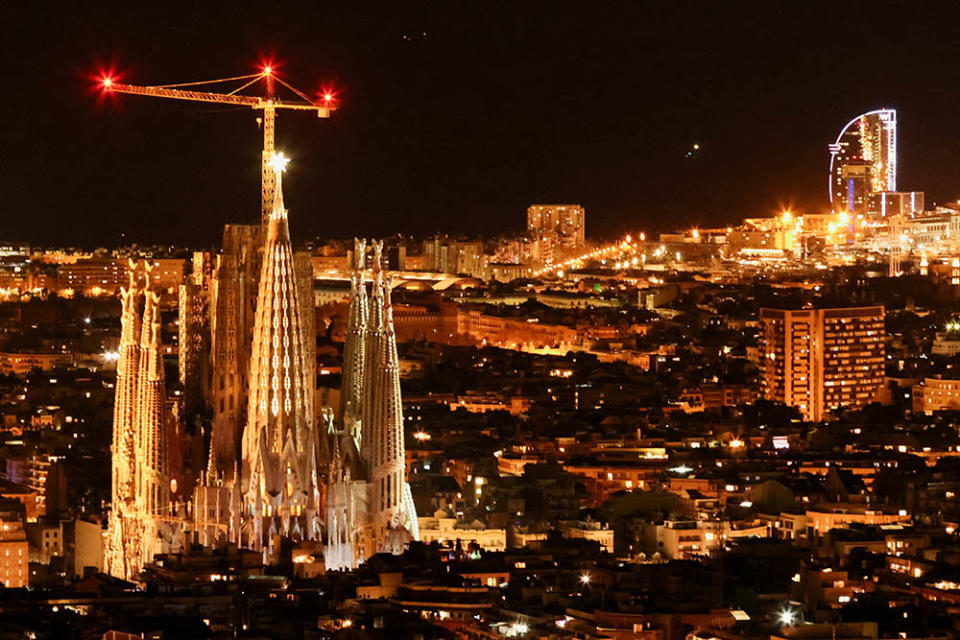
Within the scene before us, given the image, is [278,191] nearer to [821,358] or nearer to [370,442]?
[370,442]

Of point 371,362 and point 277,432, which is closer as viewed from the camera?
point 277,432

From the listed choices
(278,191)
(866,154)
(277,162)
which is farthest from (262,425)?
(866,154)

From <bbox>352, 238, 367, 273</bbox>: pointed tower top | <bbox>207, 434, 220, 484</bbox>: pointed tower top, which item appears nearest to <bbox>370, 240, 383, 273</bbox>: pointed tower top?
<bbox>352, 238, 367, 273</bbox>: pointed tower top

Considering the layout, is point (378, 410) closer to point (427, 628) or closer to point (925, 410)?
point (427, 628)

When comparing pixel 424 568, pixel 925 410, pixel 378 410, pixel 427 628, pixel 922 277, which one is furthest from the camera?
pixel 922 277

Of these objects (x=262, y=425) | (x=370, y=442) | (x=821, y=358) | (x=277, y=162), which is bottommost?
(x=370, y=442)

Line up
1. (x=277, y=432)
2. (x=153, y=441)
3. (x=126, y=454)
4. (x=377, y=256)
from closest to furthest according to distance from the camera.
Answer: (x=277, y=432) < (x=153, y=441) < (x=126, y=454) < (x=377, y=256)

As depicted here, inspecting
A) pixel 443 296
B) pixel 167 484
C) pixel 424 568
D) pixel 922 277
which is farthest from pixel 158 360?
pixel 922 277
